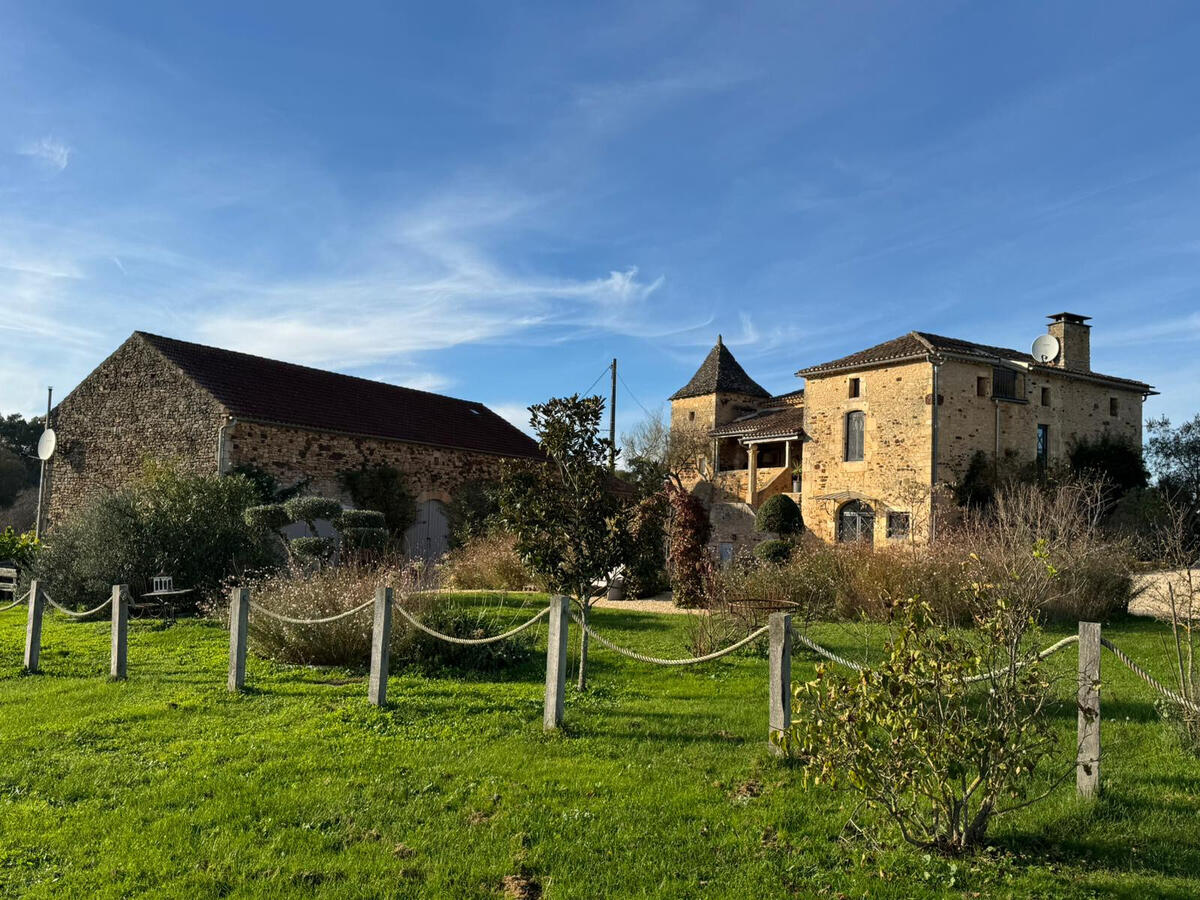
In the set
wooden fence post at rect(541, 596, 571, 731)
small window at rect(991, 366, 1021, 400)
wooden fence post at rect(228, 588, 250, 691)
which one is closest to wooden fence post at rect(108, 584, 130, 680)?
wooden fence post at rect(228, 588, 250, 691)

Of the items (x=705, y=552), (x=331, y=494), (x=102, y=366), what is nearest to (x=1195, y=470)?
(x=705, y=552)

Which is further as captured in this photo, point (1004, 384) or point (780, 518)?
point (1004, 384)

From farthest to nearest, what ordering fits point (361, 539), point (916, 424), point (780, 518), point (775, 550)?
1. point (780, 518)
2. point (916, 424)
3. point (775, 550)
4. point (361, 539)

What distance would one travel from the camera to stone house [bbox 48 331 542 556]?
70.7 ft

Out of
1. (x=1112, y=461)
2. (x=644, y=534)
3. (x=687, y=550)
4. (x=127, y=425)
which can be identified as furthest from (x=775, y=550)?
(x=127, y=425)

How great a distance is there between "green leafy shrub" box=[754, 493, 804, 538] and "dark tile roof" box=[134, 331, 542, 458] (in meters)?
7.30

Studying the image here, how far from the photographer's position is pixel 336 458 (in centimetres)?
2283

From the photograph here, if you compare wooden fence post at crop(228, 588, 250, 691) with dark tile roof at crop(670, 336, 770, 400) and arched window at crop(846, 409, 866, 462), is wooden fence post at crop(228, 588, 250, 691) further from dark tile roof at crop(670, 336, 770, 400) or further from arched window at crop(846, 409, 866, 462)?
dark tile roof at crop(670, 336, 770, 400)

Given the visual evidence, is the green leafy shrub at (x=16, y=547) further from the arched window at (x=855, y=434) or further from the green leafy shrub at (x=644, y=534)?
the arched window at (x=855, y=434)

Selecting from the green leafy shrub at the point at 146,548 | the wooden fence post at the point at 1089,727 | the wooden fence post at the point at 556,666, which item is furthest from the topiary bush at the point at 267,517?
the wooden fence post at the point at 1089,727

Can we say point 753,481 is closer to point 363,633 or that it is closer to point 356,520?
point 356,520

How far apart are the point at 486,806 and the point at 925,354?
22311mm

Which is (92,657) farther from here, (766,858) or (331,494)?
(331,494)

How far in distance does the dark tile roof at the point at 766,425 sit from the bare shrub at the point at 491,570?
13.9 m
